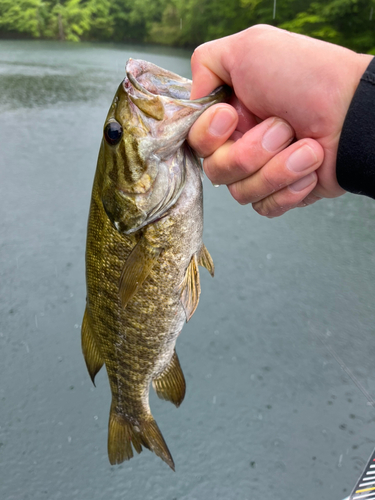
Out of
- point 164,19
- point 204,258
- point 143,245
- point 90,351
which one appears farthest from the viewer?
point 164,19

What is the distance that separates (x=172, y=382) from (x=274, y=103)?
808 mm

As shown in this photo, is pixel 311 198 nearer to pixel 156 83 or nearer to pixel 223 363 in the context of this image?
pixel 156 83

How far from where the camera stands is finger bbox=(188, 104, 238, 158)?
0.68 meters

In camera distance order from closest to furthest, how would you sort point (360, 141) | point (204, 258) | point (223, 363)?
point (360, 141) → point (204, 258) → point (223, 363)

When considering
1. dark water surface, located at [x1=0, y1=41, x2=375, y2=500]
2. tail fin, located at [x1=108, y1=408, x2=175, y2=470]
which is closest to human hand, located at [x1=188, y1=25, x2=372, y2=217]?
tail fin, located at [x1=108, y1=408, x2=175, y2=470]

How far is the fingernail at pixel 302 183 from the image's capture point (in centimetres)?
80

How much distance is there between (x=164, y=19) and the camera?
393 inches

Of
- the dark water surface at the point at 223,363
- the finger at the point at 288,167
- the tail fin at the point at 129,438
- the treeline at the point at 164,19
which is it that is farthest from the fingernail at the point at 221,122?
the treeline at the point at 164,19

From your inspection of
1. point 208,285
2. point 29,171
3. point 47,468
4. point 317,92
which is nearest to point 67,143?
point 29,171

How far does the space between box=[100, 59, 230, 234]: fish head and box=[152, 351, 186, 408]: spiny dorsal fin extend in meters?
0.49

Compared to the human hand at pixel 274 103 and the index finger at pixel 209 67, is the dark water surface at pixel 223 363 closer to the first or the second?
the human hand at pixel 274 103

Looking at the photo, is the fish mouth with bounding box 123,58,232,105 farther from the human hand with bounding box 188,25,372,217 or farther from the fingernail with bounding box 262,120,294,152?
the fingernail with bounding box 262,120,294,152

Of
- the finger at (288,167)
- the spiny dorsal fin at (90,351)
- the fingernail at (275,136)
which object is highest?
the fingernail at (275,136)

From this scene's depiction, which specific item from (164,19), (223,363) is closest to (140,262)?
(223,363)
